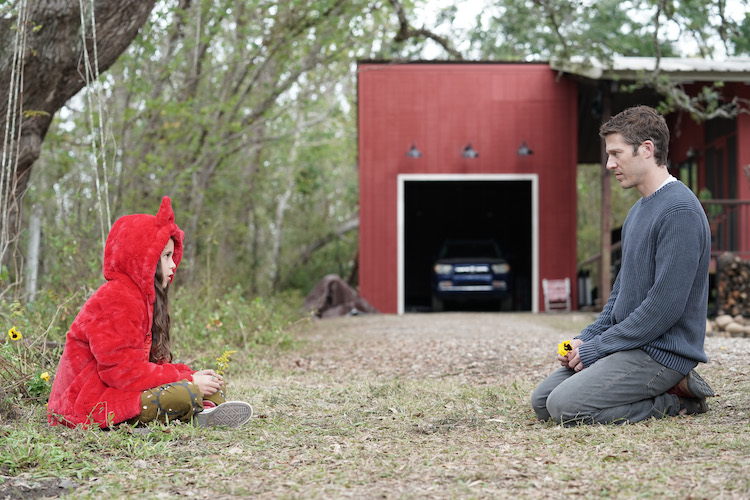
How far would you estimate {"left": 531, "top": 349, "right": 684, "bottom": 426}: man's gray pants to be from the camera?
415 cm

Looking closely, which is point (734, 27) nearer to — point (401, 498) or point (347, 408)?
point (347, 408)

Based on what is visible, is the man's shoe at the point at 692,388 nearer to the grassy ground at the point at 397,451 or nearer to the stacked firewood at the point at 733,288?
the grassy ground at the point at 397,451

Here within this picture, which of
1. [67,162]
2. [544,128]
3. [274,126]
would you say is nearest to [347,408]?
[67,162]

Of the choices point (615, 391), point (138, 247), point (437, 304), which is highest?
point (138, 247)

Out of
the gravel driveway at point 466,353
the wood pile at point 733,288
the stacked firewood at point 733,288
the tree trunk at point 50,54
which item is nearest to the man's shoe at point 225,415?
the gravel driveway at point 466,353

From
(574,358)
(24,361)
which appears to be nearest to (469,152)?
(24,361)

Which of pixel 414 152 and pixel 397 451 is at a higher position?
pixel 414 152

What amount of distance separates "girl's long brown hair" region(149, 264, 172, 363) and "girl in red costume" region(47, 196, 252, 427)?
0.03 meters

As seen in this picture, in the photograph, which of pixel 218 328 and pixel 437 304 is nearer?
pixel 218 328

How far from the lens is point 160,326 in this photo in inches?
169

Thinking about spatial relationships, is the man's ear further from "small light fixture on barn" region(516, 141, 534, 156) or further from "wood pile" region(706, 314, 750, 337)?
"small light fixture on barn" region(516, 141, 534, 156)

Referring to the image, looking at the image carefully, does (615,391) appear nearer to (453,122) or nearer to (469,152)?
(469,152)

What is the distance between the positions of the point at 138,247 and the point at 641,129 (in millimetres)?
2457

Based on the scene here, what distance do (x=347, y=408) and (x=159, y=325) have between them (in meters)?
1.30
